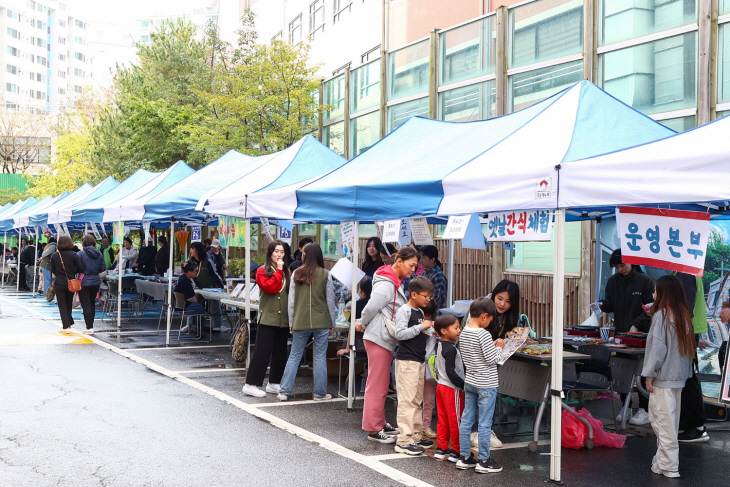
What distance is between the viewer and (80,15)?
133 metres

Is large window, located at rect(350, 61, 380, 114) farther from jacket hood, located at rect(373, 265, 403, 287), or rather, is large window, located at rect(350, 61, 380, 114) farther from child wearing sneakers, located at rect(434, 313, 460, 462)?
child wearing sneakers, located at rect(434, 313, 460, 462)

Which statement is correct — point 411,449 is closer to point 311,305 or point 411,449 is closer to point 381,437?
point 381,437

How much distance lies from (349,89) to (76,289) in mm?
10781

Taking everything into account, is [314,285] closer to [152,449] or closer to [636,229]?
[152,449]

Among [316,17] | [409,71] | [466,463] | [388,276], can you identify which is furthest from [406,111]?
[466,463]

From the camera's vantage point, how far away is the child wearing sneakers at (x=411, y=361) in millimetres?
6770

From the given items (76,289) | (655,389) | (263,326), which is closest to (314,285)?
(263,326)

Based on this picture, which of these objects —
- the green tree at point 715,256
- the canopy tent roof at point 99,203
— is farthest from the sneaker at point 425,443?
the canopy tent roof at point 99,203

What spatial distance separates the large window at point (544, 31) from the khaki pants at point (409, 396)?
9148 millimetres

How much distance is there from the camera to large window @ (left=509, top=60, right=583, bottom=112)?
1412 cm

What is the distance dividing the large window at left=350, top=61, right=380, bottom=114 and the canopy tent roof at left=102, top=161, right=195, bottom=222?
6503 millimetres

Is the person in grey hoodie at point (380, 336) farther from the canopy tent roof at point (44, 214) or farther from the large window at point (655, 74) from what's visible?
the canopy tent roof at point (44, 214)

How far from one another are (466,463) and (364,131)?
53.4 ft

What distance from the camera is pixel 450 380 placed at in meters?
6.42
